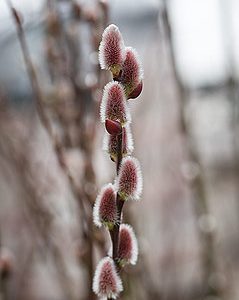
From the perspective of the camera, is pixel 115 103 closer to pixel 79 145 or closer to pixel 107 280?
pixel 107 280

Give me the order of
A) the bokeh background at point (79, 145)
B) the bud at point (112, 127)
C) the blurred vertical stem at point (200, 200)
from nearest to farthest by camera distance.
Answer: the bud at point (112, 127)
the bokeh background at point (79, 145)
the blurred vertical stem at point (200, 200)

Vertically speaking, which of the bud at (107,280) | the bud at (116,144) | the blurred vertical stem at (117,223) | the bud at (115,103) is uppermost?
the bud at (115,103)

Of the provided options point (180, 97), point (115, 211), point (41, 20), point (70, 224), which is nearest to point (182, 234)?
point (70, 224)

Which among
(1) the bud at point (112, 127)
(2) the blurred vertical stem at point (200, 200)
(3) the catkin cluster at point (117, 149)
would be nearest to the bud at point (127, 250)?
(3) the catkin cluster at point (117, 149)

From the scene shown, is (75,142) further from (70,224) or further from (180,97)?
(70,224)

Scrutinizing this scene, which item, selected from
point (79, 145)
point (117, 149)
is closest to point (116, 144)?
point (117, 149)

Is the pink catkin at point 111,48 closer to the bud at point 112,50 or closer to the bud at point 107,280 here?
the bud at point 112,50

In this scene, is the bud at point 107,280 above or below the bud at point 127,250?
below

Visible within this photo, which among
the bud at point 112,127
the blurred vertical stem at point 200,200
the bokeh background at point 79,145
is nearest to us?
the bud at point 112,127

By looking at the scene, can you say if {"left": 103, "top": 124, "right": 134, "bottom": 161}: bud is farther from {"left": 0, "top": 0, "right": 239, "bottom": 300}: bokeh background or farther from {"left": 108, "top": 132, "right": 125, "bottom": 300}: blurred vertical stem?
{"left": 0, "top": 0, "right": 239, "bottom": 300}: bokeh background
